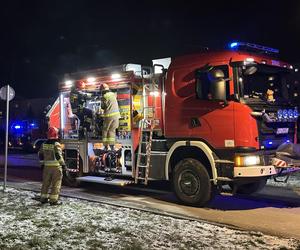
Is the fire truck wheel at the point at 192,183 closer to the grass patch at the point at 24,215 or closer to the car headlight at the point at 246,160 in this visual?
the car headlight at the point at 246,160

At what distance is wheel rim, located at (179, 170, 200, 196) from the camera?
8.85 meters

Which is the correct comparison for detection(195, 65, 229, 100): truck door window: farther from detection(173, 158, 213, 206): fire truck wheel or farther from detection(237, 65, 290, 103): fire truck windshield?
detection(173, 158, 213, 206): fire truck wheel

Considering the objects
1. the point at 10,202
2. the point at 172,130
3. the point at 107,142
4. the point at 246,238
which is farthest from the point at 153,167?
the point at 246,238

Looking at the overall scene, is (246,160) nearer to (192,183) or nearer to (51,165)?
(192,183)

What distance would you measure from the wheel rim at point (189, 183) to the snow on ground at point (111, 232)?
1.27 m

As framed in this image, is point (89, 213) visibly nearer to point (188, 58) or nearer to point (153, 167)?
point (153, 167)

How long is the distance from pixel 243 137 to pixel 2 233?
4364 mm

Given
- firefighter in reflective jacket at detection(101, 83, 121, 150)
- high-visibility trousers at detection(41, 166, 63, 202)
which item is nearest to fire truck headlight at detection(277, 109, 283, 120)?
firefighter in reflective jacket at detection(101, 83, 121, 150)

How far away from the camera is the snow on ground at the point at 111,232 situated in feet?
19.5

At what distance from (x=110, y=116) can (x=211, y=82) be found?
133 inches

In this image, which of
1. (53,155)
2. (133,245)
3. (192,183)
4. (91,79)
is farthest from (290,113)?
(91,79)

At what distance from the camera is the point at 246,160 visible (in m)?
8.17

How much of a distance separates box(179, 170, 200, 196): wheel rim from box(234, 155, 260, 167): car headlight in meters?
0.99

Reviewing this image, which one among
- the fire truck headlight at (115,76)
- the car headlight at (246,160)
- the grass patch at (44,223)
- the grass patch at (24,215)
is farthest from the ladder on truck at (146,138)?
the grass patch at (44,223)
